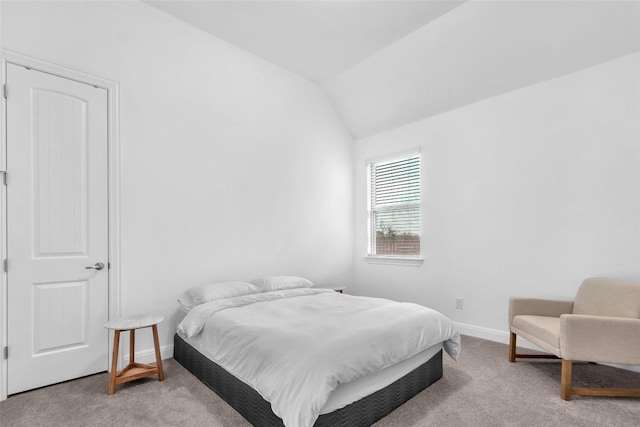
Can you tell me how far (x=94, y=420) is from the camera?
2113 millimetres

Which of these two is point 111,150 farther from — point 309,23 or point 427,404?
point 427,404

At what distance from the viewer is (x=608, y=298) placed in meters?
2.71

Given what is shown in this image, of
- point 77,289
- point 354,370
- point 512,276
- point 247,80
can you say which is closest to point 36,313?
point 77,289

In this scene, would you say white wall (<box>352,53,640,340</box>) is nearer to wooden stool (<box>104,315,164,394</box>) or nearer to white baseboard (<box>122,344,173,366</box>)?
white baseboard (<box>122,344,173,366</box>)

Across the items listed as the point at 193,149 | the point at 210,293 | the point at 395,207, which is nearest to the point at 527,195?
the point at 395,207

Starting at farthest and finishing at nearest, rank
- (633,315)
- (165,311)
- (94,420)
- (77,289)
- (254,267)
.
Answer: (254,267), (165,311), (77,289), (633,315), (94,420)

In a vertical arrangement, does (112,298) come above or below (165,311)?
above

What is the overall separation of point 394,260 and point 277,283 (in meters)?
1.76

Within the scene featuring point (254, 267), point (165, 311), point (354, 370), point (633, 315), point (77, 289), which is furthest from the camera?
point (254, 267)

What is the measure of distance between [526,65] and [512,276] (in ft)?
6.79

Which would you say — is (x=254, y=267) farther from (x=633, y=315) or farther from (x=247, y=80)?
(x=633, y=315)

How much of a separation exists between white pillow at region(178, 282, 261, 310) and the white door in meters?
0.63

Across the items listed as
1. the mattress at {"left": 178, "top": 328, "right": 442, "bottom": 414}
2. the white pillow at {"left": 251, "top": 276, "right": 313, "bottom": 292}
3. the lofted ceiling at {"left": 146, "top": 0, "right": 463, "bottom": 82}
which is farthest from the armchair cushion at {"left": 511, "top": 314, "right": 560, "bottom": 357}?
the lofted ceiling at {"left": 146, "top": 0, "right": 463, "bottom": 82}

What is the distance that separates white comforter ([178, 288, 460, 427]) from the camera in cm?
172
